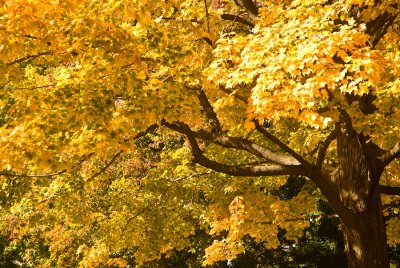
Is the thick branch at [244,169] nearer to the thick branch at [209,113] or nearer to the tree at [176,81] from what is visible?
the tree at [176,81]

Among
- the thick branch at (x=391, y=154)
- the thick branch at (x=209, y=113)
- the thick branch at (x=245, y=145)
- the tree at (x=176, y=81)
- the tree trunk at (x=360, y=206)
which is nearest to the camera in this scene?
the tree at (x=176, y=81)

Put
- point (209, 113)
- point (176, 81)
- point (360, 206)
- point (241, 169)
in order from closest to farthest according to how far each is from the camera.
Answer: point (176, 81)
point (360, 206)
point (241, 169)
point (209, 113)

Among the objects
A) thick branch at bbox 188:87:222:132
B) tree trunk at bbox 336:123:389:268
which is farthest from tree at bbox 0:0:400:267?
thick branch at bbox 188:87:222:132

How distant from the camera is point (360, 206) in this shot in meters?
8.17

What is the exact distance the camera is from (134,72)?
19.3ft

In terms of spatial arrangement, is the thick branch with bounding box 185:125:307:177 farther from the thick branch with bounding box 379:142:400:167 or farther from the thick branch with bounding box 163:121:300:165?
the thick branch with bounding box 379:142:400:167

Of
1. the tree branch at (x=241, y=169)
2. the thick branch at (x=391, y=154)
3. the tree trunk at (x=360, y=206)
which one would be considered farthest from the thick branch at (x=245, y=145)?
the thick branch at (x=391, y=154)

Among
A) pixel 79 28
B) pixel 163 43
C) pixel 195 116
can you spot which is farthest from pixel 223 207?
pixel 79 28

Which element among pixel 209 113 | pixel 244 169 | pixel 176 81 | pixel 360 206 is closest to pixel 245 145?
pixel 244 169

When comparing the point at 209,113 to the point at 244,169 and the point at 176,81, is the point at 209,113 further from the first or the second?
the point at 176,81

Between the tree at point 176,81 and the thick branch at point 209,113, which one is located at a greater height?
the thick branch at point 209,113

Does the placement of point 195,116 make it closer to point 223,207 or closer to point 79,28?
point 79,28

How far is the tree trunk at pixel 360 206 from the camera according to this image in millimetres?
8086

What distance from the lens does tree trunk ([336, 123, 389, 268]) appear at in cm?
809
